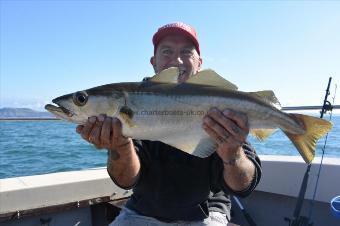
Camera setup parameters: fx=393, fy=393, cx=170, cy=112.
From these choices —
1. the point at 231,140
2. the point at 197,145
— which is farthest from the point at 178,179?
the point at 231,140

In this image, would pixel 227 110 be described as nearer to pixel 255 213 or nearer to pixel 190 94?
pixel 190 94

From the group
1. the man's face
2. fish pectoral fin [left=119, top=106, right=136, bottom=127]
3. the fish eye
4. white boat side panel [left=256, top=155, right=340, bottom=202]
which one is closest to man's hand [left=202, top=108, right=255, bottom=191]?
fish pectoral fin [left=119, top=106, right=136, bottom=127]

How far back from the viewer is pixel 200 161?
3.41m

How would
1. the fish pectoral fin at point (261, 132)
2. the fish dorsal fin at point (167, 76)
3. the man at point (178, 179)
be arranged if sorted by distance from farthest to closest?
the man at point (178, 179)
the fish pectoral fin at point (261, 132)
the fish dorsal fin at point (167, 76)

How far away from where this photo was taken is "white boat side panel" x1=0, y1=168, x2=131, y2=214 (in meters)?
4.04

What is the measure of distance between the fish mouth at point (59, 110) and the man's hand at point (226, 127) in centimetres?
90

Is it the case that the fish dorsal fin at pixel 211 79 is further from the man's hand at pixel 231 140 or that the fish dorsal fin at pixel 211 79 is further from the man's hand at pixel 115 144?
the man's hand at pixel 115 144

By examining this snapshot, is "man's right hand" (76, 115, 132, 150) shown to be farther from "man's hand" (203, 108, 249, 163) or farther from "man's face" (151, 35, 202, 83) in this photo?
"man's face" (151, 35, 202, 83)

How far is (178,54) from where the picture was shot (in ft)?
12.2

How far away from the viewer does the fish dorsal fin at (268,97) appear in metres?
2.75

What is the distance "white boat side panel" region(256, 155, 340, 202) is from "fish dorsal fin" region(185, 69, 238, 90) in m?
2.22

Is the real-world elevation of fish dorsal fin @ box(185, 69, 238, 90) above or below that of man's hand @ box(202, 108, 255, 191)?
above

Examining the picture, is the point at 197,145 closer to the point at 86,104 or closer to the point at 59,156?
the point at 86,104

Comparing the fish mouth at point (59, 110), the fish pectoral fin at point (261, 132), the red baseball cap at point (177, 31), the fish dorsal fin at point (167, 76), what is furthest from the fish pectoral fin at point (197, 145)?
the red baseball cap at point (177, 31)
